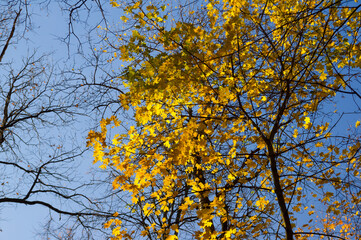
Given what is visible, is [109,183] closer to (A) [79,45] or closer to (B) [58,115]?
(B) [58,115]

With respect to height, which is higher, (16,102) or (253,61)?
(16,102)

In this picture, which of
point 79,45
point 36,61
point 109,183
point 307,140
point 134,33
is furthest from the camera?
point 36,61

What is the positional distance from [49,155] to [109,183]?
259cm

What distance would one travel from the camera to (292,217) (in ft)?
15.8

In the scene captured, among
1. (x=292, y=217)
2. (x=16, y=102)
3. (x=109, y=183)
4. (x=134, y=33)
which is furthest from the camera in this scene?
(x=16, y=102)

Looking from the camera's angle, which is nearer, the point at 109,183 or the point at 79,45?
the point at 79,45

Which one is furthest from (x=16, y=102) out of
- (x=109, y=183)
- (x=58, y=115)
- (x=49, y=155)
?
(x=109, y=183)

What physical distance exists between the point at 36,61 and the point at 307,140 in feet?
27.8

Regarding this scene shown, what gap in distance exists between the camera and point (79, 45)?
318cm

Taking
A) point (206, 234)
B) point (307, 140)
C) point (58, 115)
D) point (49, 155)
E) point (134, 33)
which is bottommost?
point (206, 234)

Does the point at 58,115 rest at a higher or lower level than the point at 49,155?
higher

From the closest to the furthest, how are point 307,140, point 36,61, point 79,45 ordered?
point 79,45
point 307,140
point 36,61

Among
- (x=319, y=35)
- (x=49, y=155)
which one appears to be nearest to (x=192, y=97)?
(x=319, y=35)

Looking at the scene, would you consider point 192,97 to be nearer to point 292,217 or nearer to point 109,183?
point 292,217
